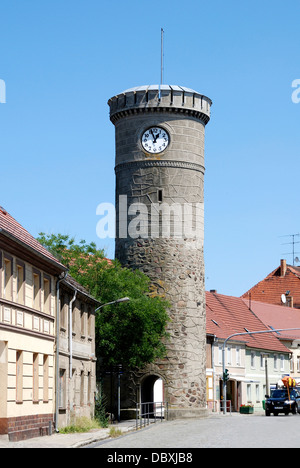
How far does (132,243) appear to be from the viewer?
166ft

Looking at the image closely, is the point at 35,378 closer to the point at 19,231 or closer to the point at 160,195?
the point at 19,231

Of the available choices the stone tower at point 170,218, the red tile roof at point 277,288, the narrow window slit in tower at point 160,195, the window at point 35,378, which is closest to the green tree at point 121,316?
the stone tower at point 170,218

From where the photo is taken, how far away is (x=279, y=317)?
278ft

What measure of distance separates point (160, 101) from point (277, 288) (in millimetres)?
49203

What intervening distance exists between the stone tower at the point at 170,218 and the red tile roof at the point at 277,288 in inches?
1794

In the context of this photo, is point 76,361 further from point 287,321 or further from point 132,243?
point 287,321

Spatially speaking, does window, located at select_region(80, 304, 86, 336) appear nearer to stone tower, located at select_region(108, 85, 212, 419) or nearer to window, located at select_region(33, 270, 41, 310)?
window, located at select_region(33, 270, 41, 310)

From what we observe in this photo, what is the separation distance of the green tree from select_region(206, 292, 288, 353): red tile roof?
18.3 meters

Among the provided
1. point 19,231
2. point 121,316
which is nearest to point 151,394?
point 121,316

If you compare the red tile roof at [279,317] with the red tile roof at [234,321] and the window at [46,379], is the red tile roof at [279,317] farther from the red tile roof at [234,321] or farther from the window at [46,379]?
the window at [46,379]

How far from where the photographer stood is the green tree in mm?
45500

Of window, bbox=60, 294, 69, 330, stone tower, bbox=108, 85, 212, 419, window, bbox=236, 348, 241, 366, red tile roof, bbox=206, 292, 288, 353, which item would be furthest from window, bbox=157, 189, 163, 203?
window, bbox=236, 348, 241, 366

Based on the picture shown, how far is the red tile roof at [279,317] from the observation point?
8138 centimetres
